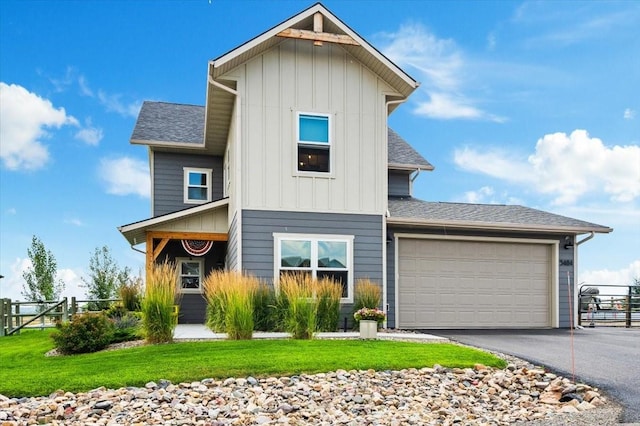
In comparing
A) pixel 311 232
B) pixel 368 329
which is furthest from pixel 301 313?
pixel 311 232

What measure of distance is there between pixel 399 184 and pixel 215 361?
10.3m

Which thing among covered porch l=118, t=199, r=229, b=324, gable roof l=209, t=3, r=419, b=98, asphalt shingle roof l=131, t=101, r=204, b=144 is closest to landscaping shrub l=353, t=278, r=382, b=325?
covered porch l=118, t=199, r=229, b=324

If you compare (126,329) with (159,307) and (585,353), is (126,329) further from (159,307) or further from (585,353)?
(585,353)

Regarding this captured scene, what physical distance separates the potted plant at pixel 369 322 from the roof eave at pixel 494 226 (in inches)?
124

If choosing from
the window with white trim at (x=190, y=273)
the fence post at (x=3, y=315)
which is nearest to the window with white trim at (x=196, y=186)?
the window with white trim at (x=190, y=273)

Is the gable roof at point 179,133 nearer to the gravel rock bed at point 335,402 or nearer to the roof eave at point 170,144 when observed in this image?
the roof eave at point 170,144

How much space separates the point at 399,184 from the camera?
16.9 m

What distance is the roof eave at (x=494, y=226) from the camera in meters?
13.1

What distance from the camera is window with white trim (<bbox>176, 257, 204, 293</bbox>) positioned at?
1608 centimetres

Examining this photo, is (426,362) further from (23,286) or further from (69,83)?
(23,286)

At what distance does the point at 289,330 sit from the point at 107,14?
29.8 ft

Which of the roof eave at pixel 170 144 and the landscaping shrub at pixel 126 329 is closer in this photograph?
the landscaping shrub at pixel 126 329

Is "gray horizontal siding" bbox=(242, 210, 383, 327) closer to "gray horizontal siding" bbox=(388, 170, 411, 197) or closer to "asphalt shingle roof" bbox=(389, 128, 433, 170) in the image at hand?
"gray horizontal siding" bbox=(388, 170, 411, 197)

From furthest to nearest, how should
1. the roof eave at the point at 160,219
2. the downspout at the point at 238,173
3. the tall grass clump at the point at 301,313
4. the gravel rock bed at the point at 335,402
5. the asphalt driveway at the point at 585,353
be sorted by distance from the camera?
the roof eave at the point at 160,219 → the downspout at the point at 238,173 → the tall grass clump at the point at 301,313 → the asphalt driveway at the point at 585,353 → the gravel rock bed at the point at 335,402
